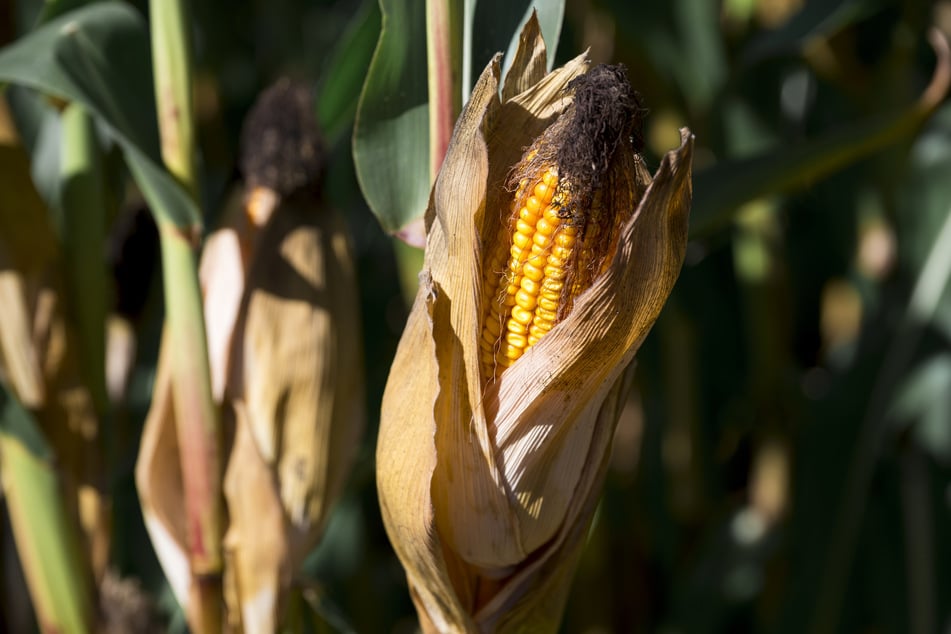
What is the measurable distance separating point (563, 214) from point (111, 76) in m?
0.43

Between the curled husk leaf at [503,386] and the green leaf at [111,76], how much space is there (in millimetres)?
243

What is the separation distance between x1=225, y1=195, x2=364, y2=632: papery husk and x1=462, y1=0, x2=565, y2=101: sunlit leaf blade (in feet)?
0.67

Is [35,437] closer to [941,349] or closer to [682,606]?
[682,606]

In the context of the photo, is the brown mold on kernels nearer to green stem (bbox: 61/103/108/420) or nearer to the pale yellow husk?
the pale yellow husk

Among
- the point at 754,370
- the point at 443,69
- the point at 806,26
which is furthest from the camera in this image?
the point at 754,370

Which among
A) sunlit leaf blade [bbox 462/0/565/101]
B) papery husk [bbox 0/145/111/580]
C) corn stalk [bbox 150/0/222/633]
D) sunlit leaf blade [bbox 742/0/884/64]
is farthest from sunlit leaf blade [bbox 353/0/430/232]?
sunlit leaf blade [bbox 742/0/884/64]

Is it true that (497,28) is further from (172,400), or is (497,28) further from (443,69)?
(172,400)

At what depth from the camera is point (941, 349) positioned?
118 cm

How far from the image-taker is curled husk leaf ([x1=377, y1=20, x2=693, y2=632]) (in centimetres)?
49

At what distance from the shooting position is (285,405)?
751mm

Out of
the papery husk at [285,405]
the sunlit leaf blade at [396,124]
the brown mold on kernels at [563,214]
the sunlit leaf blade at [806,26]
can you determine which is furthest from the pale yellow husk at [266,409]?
the sunlit leaf blade at [806,26]

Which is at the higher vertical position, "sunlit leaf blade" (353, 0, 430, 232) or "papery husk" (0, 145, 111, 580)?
"sunlit leaf blade" (353, 0, 430, 232)

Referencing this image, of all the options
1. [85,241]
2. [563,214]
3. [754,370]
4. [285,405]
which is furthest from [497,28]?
[754,370]

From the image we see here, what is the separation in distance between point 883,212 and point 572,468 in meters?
0.92
